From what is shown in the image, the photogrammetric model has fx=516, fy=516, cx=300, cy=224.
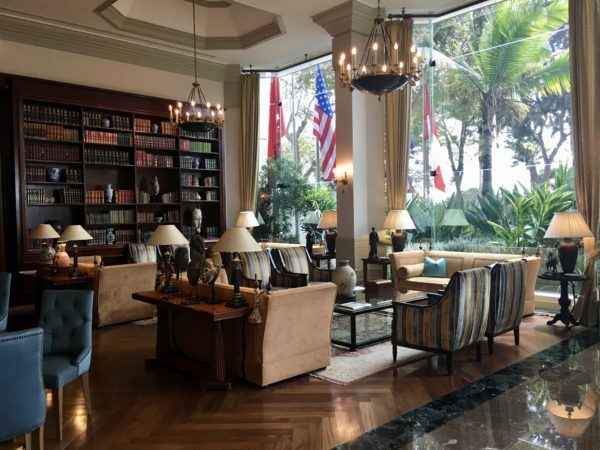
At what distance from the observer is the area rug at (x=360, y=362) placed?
4504 millimetres

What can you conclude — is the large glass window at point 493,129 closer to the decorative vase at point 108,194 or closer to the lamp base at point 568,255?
the lamp base at point 568,255

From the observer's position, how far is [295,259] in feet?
24.9

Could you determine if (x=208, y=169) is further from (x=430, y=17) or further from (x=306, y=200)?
(x=430, y=17)

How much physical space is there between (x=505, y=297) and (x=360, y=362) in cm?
159

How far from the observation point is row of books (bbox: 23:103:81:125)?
8047 millimetres

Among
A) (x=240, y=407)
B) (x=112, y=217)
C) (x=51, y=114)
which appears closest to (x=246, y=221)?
(x=112, y=217)

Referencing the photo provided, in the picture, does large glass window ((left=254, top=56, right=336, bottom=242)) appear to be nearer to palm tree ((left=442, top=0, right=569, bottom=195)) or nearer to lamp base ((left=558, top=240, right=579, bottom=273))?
palm tree ((left=442, top=0, right=569, bottom=195))

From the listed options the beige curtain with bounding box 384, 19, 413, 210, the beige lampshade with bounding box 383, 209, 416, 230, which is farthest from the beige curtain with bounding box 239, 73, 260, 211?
the beige lampshade with bounding box 383, 209, 416, 230

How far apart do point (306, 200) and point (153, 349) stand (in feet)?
18.1

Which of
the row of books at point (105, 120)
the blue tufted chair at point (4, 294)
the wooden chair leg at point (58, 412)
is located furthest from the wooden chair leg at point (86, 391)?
the row of books at point (105, 120)

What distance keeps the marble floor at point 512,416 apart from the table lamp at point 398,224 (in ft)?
10.9

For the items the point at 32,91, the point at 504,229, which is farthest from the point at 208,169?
the point at 504,229

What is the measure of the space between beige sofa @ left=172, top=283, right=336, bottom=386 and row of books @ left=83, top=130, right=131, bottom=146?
5.02 metres

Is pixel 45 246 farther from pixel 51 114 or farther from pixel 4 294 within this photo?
pixel 4 294
